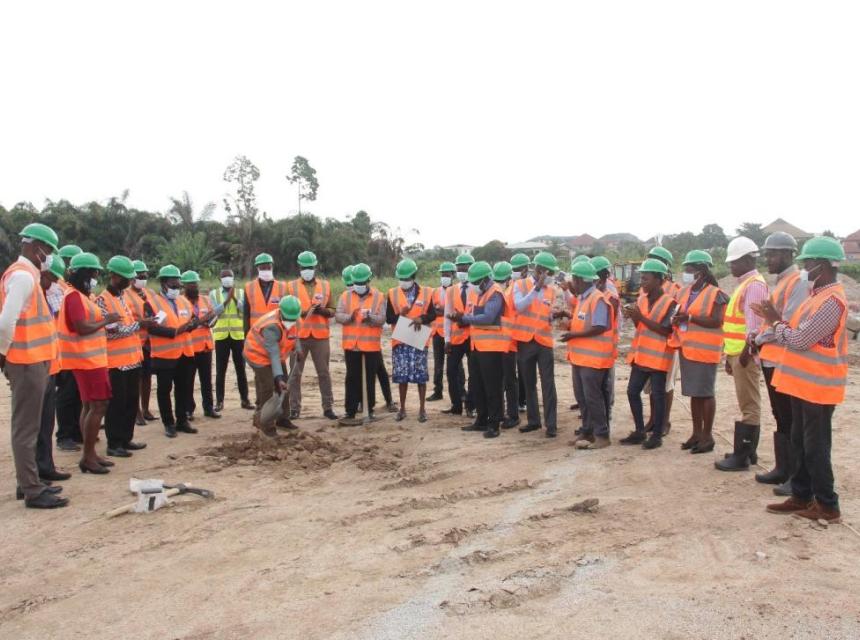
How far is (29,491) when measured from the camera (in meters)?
5.31

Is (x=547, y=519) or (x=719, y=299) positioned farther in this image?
(x=719, y=299)

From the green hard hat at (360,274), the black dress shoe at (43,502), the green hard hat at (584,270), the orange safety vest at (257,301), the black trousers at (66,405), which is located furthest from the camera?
the green hard hat at (360,274)

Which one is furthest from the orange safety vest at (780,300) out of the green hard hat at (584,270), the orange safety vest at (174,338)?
the orange safety vest at (174,338)

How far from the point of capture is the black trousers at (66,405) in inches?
285

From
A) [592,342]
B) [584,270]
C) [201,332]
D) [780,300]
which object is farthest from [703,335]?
[201,332]

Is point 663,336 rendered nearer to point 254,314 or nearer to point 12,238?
point 254,314

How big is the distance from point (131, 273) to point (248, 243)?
86.1 feet

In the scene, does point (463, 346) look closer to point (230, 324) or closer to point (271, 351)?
point (271, 351)

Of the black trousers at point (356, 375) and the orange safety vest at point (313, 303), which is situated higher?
the orange safety vest at point (313, 303)

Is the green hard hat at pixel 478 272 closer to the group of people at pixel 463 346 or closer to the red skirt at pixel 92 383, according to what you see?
the group of people at pixel 463 346

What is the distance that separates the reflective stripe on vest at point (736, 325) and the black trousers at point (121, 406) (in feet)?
19.0

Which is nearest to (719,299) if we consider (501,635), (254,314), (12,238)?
(501,635)

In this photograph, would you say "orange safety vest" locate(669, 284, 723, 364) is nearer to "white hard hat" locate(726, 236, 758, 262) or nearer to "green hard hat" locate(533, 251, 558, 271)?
"white hard hat" locate(726, 236, 758, 262)

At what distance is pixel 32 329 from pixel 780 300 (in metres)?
5.83
